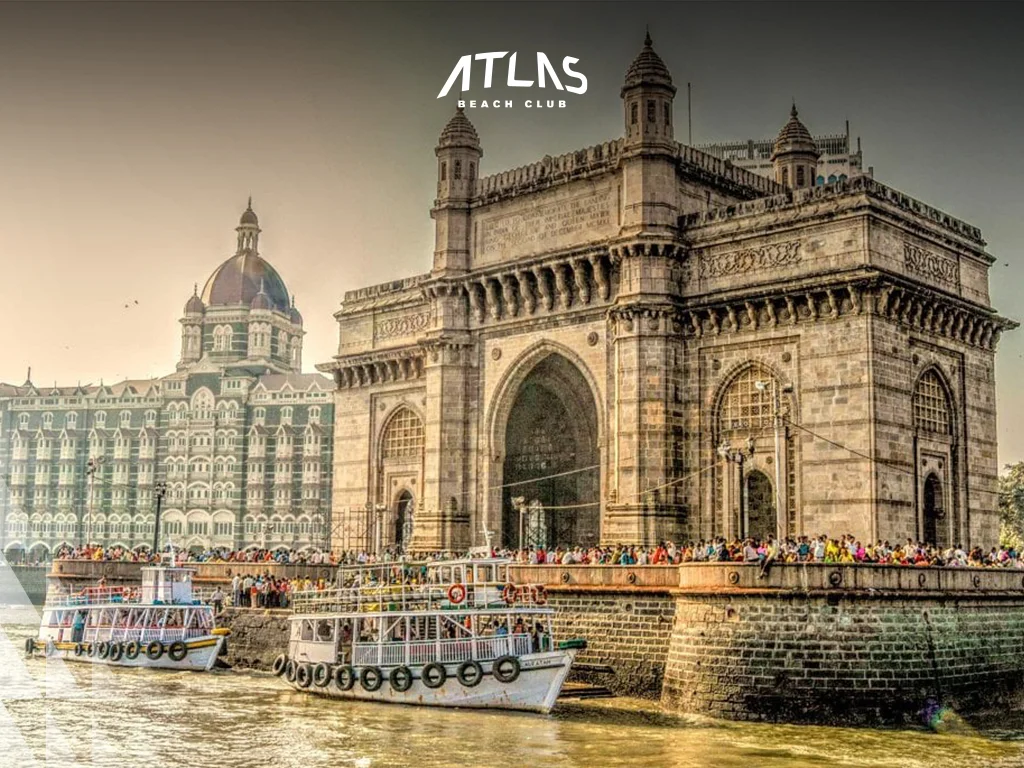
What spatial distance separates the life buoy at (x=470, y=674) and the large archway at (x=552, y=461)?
10.9 meters

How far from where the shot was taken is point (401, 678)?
95.5ft

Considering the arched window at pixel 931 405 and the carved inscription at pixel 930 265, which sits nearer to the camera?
the carved inscription at pixel 930 265

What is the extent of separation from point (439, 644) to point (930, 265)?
1677 cm

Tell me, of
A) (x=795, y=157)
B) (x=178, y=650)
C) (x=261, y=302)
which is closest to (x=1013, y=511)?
(x=795, y=157)

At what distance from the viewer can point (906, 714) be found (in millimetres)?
25594

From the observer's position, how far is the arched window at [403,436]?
4522 centimetres

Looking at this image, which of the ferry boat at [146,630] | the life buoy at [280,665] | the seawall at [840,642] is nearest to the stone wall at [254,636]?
the ferry boat at [146,630]

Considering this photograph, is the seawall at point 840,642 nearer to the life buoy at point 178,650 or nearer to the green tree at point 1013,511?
the life buoy at point 178,650

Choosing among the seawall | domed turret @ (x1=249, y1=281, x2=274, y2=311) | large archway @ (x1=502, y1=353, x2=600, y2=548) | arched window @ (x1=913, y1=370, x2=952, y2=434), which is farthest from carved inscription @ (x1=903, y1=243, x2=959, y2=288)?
domed turret @ (x1=249, y1=281, x2=274, y2=311)

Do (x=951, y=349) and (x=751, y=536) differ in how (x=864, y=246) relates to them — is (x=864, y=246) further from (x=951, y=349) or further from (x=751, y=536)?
(x=751, y=536)

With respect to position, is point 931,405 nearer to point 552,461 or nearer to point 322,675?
point 552,461

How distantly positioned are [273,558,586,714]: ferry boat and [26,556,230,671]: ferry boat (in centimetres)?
614

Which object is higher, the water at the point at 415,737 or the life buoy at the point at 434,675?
the life buoy at the point at 434,675

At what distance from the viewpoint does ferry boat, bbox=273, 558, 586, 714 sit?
2784cm
